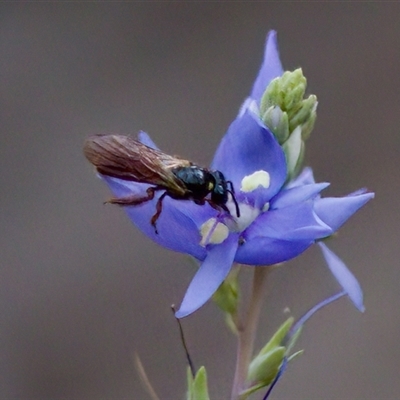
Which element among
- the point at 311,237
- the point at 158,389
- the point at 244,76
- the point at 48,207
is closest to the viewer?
the point at 311,237

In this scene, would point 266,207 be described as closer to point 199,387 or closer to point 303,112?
point 303,112

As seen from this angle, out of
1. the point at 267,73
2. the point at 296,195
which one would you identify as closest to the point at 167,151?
the point at 267,73

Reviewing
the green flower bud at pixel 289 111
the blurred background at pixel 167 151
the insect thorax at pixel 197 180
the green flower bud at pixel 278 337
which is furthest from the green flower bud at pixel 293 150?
the blurred background at pixel 167 151

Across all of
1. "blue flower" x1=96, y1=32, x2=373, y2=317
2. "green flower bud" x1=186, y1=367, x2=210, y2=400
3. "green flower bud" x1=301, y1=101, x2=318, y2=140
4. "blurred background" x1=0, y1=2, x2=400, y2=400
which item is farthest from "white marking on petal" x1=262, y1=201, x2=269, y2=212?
"blurred background" x1=0, y1=2, x2=400, y2=400

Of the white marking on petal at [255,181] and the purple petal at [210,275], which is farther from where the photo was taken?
the white marking on petal at [255,181]

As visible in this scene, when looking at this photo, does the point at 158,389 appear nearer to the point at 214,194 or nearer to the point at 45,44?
the point at 45,44

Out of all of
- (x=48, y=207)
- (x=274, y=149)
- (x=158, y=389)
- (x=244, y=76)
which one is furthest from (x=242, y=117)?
(x=244, y=76)

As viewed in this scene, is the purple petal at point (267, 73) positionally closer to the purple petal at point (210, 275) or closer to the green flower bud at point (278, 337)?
the purple petal at point (210, 275)
